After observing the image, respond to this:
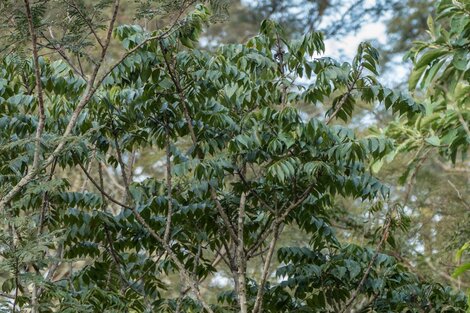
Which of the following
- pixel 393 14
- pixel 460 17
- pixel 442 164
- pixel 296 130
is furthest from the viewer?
pixel 393 14

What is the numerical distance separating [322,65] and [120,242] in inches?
66.1

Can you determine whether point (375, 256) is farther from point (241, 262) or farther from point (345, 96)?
point (345, 96)

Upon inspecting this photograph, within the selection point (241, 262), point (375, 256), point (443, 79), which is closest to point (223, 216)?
point (241, 262)

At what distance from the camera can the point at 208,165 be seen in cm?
398

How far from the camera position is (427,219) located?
10.2m

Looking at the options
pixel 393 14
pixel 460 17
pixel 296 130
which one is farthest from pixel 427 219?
pixel 460 17

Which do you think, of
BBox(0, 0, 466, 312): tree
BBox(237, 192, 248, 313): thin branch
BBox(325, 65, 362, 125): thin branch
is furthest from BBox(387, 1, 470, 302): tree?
BBox(237, 192, 248, 313): thin branch

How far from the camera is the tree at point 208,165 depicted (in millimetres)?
4090

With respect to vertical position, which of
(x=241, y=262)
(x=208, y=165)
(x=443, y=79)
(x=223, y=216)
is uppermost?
(x=443, y=79)

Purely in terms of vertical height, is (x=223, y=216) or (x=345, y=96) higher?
(x=345, y=96)

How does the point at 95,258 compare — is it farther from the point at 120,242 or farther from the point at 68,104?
the point at 68,104

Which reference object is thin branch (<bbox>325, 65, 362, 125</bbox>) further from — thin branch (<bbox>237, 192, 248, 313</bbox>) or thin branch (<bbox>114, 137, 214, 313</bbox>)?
thin branch (<bbox>114, 137, 214, 313</bbox>)

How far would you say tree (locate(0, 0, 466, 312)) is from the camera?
13.4ft

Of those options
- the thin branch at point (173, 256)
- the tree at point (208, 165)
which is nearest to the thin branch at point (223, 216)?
the tree at point (208, 165)
